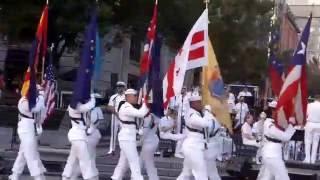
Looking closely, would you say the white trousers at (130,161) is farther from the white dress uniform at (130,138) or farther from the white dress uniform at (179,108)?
the white dress uniform at (179,108)

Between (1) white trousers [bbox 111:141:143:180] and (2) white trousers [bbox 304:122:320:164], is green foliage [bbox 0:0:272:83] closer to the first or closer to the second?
(2) white trousers [bbox 304:122:320:164]

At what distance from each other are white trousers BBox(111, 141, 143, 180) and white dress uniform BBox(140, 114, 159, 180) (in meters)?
0.42

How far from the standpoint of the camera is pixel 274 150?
14672mm

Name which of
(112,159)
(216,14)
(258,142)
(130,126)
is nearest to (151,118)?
(130,126)

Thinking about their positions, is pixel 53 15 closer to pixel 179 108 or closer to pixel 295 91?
pixel 179 108

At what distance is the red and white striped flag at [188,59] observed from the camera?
51.2ft

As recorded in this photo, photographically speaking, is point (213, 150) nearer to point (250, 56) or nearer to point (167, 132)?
point (167, 132)

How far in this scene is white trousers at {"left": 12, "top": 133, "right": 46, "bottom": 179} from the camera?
52.1 ft

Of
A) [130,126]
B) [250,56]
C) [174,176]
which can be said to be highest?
[250,56]

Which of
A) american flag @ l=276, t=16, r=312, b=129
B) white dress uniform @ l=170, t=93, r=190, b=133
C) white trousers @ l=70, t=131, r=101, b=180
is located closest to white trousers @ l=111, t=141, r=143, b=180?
white trousers @ l=70, t=131, r=101, b=180

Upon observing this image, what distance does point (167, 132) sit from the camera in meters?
17.0

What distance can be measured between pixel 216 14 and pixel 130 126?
2603 cm

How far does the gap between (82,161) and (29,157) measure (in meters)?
1.09

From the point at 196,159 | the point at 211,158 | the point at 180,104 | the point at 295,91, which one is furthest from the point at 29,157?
the point at 180,104
